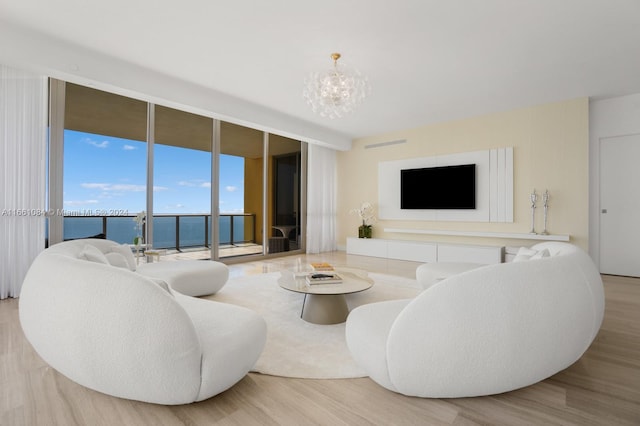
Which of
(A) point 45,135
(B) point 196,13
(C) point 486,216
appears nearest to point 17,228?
(A) point 45,135

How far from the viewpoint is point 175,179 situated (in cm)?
507

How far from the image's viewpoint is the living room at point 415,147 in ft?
4.89

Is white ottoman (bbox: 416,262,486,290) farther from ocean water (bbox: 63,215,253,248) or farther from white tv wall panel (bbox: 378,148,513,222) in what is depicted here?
ocean water (bbox: 63,215,253,248)

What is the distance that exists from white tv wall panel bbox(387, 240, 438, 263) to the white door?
97.5 inches

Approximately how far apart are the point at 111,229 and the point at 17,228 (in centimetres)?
110

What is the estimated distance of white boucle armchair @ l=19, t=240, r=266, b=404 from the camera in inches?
52.7

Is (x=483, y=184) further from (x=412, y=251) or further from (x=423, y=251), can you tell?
(x=412, y=251)

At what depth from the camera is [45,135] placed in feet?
11.3

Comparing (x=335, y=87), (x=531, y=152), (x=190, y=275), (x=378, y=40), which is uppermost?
(x=378, y=40)

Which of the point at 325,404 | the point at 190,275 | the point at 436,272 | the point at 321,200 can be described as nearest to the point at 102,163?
the point at 190,275

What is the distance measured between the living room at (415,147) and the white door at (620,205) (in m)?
0.07

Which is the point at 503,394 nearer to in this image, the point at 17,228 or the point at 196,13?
the point at 196,13

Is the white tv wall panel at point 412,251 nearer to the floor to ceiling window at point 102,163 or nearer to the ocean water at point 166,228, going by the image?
the ocean water at point 166,228

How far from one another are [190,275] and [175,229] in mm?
2645
